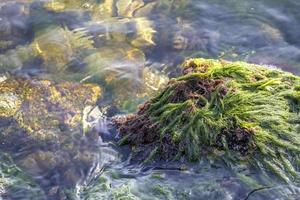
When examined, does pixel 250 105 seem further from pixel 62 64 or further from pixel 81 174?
pixel 62 64

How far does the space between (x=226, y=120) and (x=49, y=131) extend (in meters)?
1.86

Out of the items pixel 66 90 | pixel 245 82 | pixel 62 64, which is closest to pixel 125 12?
pixel 62 64

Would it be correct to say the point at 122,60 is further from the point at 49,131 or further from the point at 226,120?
the point at 226,120

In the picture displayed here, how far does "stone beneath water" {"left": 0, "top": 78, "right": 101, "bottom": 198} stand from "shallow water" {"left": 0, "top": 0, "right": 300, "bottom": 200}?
1 cm

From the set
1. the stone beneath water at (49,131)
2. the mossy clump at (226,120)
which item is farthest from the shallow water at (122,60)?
the mossy clump at (226,120)

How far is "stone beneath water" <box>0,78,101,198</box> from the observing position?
4227 mm

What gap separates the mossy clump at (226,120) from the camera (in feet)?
12.8

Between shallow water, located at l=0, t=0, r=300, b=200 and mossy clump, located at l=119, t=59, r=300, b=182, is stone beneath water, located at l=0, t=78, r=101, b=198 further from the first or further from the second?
mossy clump, located at l=119, t=59, r=300, b=182

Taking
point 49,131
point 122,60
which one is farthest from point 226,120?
point 122,60

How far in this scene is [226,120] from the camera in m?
4.03

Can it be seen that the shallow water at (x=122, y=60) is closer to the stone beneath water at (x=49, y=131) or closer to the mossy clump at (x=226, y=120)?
the stone beneath water at (x=49, y=131)

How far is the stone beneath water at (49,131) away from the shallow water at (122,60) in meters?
0.01

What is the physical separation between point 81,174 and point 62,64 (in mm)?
1973

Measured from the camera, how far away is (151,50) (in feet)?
19.7
